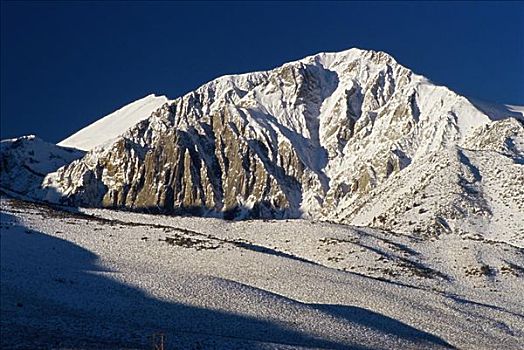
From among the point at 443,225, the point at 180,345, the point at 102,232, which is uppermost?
the point at 443,225

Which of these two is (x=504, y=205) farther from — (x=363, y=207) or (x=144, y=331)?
(x=144, y=331)

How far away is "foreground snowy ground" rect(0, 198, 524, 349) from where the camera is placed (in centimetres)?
2891

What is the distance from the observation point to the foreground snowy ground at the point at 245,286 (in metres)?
28.9

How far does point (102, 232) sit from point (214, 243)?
834 cm

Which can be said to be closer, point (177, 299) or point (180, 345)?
point (180, 345)

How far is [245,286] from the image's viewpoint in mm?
38344

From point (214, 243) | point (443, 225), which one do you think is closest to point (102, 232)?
point (214, 243)

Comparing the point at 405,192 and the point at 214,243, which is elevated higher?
the point at 405,192

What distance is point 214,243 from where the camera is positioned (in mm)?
Answer: 53469

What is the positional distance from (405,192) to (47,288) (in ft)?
257

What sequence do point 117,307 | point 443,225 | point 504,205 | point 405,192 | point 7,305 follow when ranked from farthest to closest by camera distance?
point 405,192
point 504,205
point 443,225
point 117,307
point 7,305

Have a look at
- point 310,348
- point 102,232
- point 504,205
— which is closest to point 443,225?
point 504,205

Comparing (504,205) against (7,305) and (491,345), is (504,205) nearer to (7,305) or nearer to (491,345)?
(491,345)

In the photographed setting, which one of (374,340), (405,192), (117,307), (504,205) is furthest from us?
(405,192)
